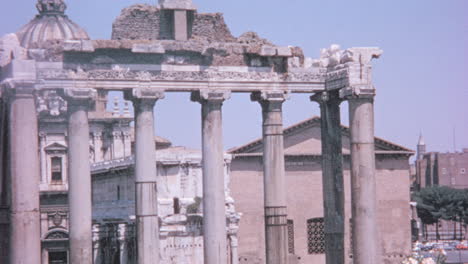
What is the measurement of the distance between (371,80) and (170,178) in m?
20.8

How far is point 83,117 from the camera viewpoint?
21.7m

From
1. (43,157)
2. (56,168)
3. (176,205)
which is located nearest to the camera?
(176,205)

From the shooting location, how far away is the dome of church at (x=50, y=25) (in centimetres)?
5253

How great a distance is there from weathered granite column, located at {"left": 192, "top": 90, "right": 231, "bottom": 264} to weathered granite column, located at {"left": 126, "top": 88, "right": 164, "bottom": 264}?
1.21 m

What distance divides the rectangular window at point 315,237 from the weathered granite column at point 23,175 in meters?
35.1

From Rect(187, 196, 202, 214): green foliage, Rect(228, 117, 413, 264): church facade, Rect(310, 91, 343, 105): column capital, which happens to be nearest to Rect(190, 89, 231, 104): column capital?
Rect(310, 91, 343, 105): column capital

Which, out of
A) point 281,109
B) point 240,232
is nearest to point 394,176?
point 240,232

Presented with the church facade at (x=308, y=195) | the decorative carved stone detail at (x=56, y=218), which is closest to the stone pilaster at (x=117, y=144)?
the decorative carved stone detail at (x=56, y=218)

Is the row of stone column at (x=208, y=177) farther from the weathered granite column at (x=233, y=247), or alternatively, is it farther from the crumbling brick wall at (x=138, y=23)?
the weathered granite column at (x=233, y=247)

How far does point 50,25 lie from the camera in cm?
5362

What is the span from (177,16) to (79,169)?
450cm

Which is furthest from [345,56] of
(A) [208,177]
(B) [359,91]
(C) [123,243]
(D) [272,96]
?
(C) [123,243]

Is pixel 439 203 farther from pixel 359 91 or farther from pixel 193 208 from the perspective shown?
pixel 359 91

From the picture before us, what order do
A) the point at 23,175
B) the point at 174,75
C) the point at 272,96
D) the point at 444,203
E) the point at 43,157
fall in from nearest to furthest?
the point at 23,175
the point at 174,75
the point at 272,96
the point at 43,157
the point at 444,203
